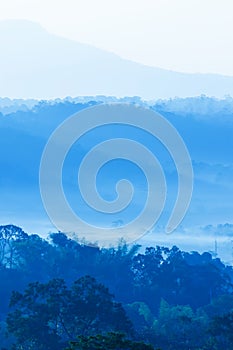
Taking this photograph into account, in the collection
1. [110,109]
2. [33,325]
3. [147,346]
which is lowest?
[147,346]

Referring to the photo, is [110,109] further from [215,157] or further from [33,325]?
[33,325]

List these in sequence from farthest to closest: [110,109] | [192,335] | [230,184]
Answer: [230,184] < [110,109] < [192,335]

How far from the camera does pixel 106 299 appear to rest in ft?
58.6

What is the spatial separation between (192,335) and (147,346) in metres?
8.72

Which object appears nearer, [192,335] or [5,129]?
[192,335]

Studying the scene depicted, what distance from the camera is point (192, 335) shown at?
18953 millimetres

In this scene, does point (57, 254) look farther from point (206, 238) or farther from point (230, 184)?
point (230, 184)

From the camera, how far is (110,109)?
87438 millimetres

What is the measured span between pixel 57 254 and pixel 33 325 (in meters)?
12.0

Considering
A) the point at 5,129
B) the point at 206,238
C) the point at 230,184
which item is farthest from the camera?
the point at 230,184

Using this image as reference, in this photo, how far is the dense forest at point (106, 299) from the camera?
16.7 m

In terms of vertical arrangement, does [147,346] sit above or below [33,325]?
below

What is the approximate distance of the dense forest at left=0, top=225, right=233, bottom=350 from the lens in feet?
54.9

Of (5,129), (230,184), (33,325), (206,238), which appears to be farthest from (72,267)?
(230,184)
